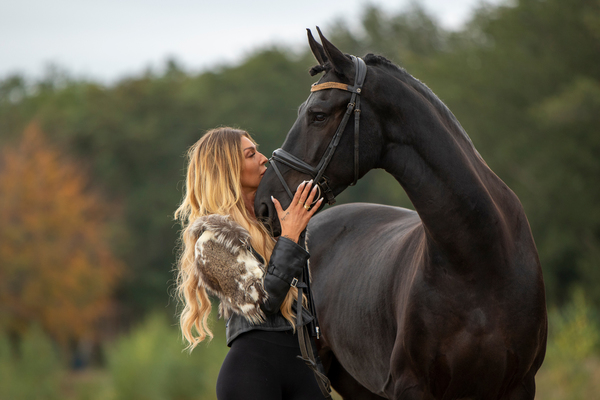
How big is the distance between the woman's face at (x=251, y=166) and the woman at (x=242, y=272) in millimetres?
10

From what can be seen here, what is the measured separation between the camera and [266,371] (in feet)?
9.23

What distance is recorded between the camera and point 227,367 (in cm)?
282

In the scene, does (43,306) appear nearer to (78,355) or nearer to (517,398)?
(78,355)

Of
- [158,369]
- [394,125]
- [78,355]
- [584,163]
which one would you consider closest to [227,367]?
[394,125]

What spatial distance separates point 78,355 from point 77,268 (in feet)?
24.0

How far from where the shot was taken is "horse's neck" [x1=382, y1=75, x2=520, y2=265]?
9.57 ft

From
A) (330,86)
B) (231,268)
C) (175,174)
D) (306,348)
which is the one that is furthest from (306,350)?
(175,174)

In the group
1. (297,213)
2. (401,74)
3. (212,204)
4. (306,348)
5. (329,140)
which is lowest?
(306,348)

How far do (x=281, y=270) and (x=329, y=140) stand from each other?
65 cm

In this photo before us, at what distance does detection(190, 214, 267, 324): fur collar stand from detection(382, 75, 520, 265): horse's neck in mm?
809

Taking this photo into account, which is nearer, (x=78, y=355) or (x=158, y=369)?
(x=158, y=369)

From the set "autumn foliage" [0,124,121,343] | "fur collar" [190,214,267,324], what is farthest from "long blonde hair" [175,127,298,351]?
"autumn foliage" [0,124,121,343]

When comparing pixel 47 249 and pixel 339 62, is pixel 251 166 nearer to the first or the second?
pixel 339 62

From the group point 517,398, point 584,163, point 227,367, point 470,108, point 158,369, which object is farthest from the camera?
point 470,108
